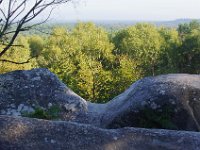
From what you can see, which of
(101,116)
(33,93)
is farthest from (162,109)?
(33,93)

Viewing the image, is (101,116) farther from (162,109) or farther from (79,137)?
(79,137)

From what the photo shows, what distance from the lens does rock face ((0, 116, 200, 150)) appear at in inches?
328

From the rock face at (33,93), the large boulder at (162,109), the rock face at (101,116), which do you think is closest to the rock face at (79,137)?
the rock face at (101,116)

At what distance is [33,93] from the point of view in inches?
611

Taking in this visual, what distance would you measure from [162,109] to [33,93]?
5.02 metres

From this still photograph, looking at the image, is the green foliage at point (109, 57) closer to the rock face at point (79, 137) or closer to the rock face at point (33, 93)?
the rock face at point (33, 93)

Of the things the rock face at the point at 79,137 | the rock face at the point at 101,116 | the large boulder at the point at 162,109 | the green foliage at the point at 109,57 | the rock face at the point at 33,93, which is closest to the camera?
the rock face at the point at 79,137

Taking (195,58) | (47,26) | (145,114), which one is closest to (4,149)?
(47,26)

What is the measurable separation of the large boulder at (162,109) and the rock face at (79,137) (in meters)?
3.43

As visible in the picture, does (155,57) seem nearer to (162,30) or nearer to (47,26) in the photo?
(162,30)

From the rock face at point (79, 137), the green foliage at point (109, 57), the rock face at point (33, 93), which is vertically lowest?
the green foliage at point (109, 57)

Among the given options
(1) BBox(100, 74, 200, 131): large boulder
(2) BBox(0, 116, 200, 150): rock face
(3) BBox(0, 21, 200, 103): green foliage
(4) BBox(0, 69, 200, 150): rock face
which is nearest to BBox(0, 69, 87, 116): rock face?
(4) BBox(0, 69, 200, 150): rock face

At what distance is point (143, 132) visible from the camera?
9.16 m

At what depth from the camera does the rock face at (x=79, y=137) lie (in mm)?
8320
